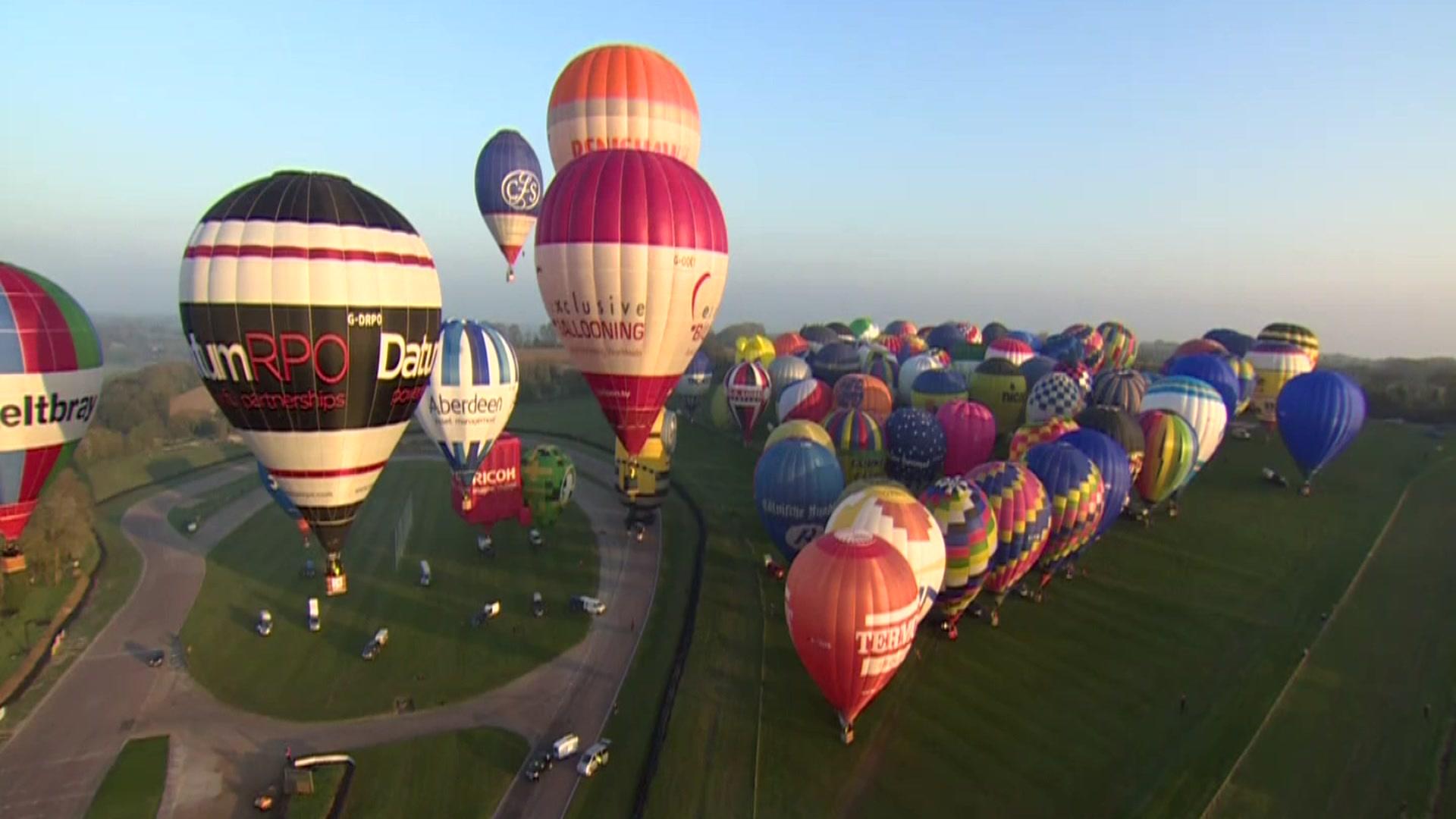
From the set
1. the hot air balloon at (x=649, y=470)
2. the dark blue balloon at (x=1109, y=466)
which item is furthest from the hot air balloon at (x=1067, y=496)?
the hot air balloon at (x=649, y=470)

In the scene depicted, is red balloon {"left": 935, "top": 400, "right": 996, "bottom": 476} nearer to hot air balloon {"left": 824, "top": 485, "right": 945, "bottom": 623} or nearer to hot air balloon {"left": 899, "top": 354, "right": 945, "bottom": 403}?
hot air balloon {"left": 824, "top": 485, "right": 945, "bottom": 623}

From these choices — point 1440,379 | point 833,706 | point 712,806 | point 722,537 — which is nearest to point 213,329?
point 712,806

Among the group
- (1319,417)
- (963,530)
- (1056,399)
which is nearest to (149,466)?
(963,530)

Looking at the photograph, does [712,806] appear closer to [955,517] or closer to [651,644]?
[651,644]

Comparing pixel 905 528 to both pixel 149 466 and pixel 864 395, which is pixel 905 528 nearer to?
pixel 864 395

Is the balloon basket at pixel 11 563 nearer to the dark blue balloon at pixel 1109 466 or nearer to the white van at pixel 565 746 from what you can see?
the white van at pixel 565 746

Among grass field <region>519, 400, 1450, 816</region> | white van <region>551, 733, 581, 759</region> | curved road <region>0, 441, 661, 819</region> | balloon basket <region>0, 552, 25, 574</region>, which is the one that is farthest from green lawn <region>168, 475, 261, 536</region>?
grass field <region>519, 400, 1450, 816</region>
